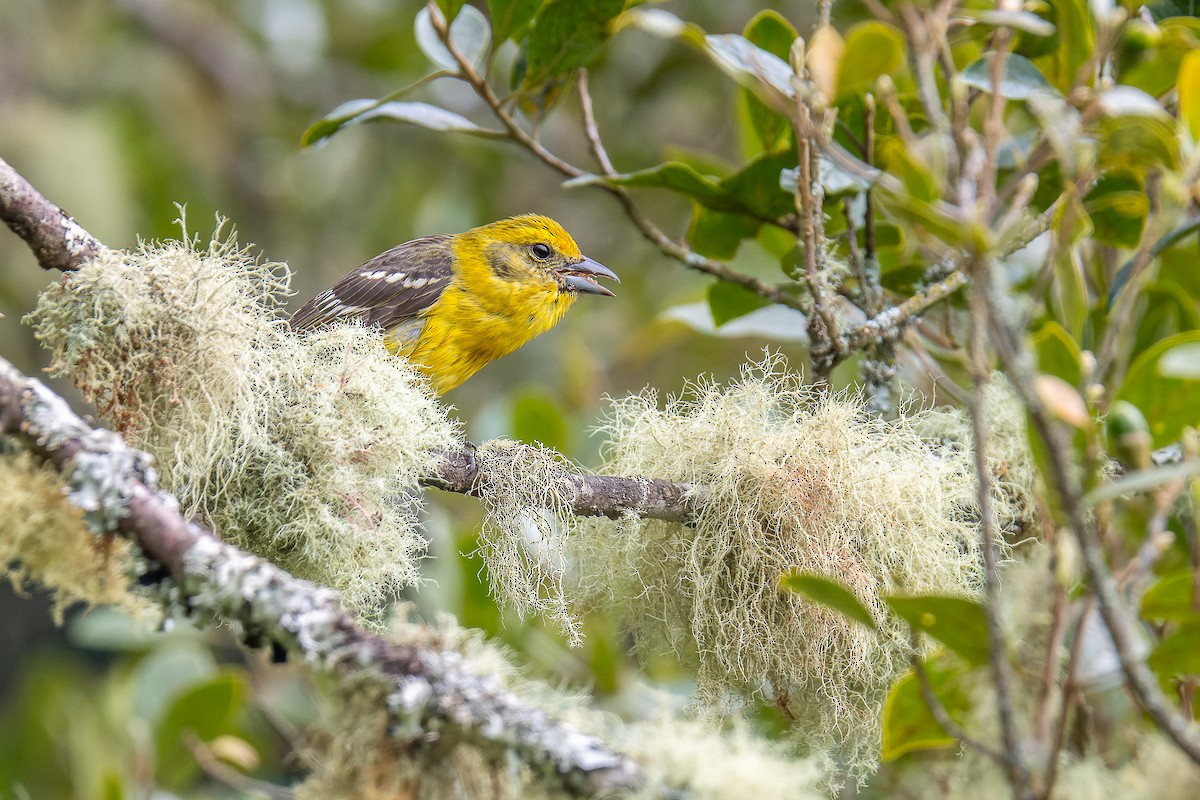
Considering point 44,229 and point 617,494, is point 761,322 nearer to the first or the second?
point 617,494

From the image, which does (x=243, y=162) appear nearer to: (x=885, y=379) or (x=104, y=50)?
(x=104, y=50)

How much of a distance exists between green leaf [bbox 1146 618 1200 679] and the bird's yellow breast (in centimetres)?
305

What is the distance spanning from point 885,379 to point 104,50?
5.56m

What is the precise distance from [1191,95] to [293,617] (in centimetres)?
136

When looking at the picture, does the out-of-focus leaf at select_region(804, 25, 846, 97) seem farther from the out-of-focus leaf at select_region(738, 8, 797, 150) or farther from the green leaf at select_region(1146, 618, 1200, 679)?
the out-of-focus leaf at select_region(738, 8, 797, 150)

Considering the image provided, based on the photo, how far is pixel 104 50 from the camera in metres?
6.69

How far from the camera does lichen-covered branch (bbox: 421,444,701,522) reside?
2.53m

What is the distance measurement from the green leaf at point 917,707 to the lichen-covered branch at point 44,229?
1727mm

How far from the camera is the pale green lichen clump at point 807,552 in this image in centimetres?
241

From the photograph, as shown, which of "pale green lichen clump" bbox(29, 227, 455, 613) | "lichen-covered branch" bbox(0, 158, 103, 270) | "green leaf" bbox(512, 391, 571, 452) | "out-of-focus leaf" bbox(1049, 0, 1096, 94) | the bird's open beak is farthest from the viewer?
the bird's open beak

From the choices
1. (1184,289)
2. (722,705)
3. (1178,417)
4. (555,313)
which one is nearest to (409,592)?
(555,313)

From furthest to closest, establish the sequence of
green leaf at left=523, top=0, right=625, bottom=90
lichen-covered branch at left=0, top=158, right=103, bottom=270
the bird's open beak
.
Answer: the bird's open beak → green leaf at left=523, top=0, right=625, bottom=90 → lichen-covered branch at left=0, top=158, right=103, bottom=270

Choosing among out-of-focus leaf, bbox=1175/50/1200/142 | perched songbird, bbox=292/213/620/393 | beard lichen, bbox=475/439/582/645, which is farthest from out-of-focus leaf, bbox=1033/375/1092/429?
perched songbird, bbox=292/213/620/393

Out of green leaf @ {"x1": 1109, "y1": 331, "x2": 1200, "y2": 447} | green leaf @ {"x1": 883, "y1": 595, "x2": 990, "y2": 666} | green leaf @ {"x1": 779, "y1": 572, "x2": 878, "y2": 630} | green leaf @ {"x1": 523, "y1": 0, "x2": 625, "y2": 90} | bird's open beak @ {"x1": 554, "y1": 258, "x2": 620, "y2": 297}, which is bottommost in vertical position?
green leaf @ {"x1": 883, "y1": 595, "x2": 990, "y2": 666}
